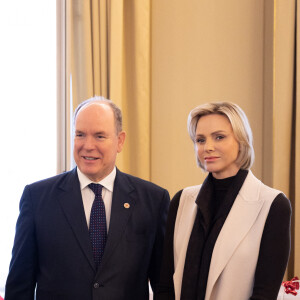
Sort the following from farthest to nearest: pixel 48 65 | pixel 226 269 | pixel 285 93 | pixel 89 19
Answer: pixel 48 65 → pixel 89 19 → pixel 285 93 → pixel 226 269

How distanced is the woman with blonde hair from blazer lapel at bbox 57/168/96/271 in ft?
1.09

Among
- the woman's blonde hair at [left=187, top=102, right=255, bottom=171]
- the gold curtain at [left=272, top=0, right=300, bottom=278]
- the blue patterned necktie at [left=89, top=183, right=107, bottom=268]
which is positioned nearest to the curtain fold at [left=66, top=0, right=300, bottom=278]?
the gold curtain at [left=272, top=0, right=300, bottom=278]

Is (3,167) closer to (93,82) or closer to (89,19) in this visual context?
(93,82)

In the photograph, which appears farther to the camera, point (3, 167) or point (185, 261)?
point (3, 167)

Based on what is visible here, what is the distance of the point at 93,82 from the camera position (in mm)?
3422

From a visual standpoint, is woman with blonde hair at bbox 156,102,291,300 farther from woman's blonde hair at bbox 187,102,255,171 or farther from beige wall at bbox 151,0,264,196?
beige wall at bbox 151,0,264,196

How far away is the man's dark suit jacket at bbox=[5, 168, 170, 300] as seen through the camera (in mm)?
1917

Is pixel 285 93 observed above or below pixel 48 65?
below

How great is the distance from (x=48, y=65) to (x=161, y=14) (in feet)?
3.13

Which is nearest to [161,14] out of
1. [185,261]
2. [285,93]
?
[285,93]

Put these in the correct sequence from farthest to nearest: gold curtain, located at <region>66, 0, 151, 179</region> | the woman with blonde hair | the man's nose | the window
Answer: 1. the window
2. gold curtain, located at <region>66, 0, 151, 179</region>
3. the man's nose
4. the woman with blonde hair

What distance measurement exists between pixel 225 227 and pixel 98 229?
55cm

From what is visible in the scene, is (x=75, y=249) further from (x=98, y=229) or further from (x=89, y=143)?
(x=89, y=143)

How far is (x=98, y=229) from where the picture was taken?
198 cm
